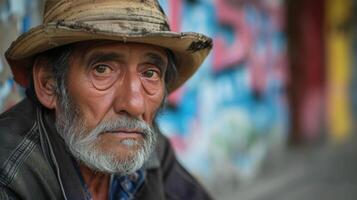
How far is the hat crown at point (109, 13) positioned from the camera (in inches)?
86.0

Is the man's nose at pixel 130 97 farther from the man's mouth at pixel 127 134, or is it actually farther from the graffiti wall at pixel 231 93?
the graffiti wall at pixel 231 93

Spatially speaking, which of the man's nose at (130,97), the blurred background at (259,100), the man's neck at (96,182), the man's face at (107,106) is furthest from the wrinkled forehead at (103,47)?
the blurred background at (259,100)

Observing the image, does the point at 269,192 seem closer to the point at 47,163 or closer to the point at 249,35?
the point at 249,35

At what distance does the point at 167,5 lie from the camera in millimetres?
5016

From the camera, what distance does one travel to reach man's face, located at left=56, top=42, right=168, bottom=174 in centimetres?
222

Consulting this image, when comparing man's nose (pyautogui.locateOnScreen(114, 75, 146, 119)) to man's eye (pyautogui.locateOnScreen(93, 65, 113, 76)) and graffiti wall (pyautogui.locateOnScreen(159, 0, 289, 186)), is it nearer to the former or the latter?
man's eye (pyautogui.locateOnScreen(93, 65, 113, 76))

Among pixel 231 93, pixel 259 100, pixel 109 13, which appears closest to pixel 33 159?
pixel 109 13

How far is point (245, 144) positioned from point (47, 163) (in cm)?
518

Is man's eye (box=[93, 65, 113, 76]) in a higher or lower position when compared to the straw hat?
lower

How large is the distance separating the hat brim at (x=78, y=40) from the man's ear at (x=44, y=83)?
0.16 feet

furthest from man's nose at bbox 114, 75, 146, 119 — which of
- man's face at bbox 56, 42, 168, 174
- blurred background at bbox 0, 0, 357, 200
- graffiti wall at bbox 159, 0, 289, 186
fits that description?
graffiti wall at bbox 159, 0, 289, 186

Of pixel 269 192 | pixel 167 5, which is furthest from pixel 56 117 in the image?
pixel 269 192

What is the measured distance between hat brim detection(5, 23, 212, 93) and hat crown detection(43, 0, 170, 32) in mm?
47

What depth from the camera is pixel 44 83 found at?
2.35 meters
